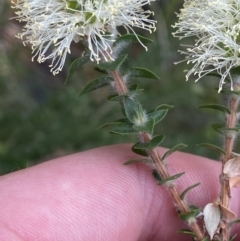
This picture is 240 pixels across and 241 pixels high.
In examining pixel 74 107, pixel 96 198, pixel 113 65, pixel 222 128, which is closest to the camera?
pixel 113 65

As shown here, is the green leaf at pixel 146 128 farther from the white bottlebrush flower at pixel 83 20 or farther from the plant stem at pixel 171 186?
the white bottlebrush flower at pixel 83 20

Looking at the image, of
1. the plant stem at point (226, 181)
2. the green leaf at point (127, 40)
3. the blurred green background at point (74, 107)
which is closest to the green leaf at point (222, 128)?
the plant stem at point (226, 181)

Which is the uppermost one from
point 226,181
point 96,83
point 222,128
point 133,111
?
point 96,83

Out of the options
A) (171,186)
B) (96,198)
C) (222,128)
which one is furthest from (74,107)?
(222,128)

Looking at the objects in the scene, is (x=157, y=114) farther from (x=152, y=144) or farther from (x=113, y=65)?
(x=113, y=65)

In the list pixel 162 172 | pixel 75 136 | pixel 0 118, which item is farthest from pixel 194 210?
pixel 0 118

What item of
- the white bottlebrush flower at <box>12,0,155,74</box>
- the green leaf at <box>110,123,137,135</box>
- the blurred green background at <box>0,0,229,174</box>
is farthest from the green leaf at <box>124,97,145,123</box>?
the blurred green background at <box>0,0,229,174</box>
